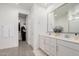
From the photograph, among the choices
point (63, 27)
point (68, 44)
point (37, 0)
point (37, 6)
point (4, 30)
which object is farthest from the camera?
point (37, 6)

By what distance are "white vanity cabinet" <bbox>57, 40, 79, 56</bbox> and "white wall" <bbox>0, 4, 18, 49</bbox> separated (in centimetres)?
291

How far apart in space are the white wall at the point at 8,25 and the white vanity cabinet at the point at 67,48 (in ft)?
9.55

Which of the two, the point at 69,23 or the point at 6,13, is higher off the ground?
the point at 6,13

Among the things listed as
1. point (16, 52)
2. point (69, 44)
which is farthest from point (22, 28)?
point (69, 44)

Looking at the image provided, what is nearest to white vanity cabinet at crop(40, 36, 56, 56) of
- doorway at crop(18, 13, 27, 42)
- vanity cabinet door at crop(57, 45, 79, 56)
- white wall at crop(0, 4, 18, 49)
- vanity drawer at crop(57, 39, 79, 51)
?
vanity cabinet door at crop(57, 45, 79, 56)

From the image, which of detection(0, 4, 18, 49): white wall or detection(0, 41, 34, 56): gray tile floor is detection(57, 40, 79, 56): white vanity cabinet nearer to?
detection(0, 41, 34, 56): gray tile floor

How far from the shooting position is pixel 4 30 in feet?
15.5

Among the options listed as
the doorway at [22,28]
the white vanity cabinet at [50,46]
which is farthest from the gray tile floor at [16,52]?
the doorway at [22,28]

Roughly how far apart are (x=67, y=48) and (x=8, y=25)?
3494 millimetres

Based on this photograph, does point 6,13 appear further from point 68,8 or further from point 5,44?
point 68,8

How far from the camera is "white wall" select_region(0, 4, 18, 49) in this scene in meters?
4.68

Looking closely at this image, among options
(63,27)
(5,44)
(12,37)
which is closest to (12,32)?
(12,37)

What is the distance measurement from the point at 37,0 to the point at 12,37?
12.6 feet

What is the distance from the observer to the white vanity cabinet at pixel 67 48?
76.3 inches
